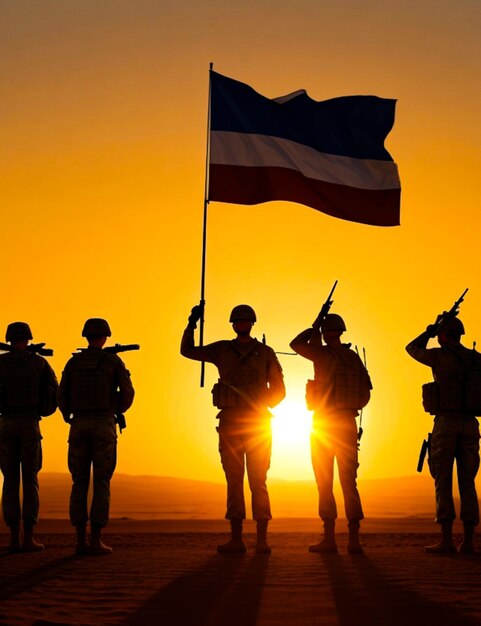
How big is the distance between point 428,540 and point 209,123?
7.08 metres

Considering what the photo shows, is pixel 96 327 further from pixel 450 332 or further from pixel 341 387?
pixel 450 332

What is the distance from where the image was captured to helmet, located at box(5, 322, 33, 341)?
44.1ft

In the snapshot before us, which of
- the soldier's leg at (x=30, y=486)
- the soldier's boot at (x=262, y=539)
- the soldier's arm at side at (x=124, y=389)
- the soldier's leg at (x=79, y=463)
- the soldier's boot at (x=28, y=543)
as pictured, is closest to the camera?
the soldier's boot at (x=262, y=539)

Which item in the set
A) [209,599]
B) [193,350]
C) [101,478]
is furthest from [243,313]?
[209,599]

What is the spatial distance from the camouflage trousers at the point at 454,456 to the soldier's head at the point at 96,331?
13.1ft

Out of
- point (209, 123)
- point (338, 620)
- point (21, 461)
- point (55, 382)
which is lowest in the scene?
point (338, 620)

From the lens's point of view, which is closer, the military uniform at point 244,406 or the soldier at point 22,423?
the military uniform at point 244,406

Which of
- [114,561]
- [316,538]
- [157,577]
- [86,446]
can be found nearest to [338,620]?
[157,577]

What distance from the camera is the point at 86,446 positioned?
12938 millimetres

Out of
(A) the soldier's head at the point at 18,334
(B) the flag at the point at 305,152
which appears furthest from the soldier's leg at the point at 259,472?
(B) the flag at the point at 305,152

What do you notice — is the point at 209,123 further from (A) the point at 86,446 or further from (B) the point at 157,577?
(B) the point at 157,577

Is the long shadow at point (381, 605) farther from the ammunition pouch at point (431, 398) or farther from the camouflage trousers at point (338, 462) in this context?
the ammunition pouch at point (431, 398)

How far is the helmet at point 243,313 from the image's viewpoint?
42.6 feet

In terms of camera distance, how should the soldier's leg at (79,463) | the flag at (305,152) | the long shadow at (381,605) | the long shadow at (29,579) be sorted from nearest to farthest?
1. the long shadow at (381,605)
2. the long shadow at (29,579)
3. the soldier's leg at (79,463)
4. the flag at (305,152)
